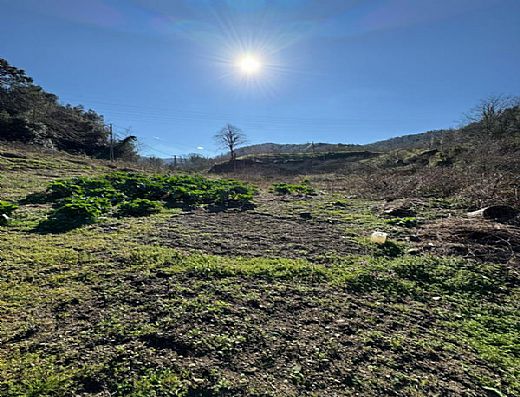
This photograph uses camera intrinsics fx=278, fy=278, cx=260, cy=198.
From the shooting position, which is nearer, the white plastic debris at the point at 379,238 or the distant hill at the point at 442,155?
the white plastic debris at the point at 379,238

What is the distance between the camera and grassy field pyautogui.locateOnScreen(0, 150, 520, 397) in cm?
183

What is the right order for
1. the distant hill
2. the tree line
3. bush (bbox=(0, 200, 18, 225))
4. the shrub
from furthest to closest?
the tree line
the distant hill
the shrub
bush (bbox=(0, 200, 18, 225))

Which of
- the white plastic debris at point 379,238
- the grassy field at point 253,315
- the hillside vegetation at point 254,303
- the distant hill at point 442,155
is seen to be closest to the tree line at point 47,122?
the distant hill at point 442,155

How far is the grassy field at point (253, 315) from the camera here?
1826mm

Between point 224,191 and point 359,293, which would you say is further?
point 224,191

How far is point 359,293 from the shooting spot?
3121 millimetres

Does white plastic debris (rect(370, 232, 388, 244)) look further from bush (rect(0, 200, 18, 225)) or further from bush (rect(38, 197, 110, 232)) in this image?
bush (rect(0, 200, 18, 225))

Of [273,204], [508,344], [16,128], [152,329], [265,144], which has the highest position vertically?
[265,144]

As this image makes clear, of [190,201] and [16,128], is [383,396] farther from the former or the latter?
[16,128]

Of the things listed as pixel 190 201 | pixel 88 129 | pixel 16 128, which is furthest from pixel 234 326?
pixel 88 129

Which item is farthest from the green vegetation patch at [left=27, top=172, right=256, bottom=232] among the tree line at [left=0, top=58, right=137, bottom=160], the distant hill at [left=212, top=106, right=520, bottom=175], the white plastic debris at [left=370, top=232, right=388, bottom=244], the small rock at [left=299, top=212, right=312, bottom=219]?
the tree line at [left=0, top=58, right=137, bottom=160]

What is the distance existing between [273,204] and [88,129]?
2807 cm

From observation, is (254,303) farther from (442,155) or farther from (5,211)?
(442,155)

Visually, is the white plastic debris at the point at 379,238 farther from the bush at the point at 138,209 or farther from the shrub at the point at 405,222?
the bush at the point at 138,209
